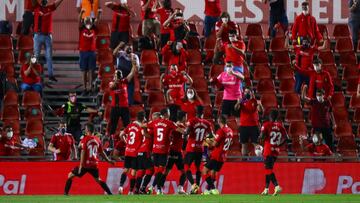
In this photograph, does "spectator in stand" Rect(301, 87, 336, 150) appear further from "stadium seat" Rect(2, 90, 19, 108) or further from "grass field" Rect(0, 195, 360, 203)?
"stadium seat" Rect(2, 90, 19, 108)

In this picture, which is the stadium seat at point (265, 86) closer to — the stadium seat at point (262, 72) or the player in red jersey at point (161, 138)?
the stadium seat at point (262, 72)

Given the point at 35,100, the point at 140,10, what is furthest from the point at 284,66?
the point at 35,100

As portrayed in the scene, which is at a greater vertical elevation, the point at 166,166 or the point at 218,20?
the point at 218,20

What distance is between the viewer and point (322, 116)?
112 ft

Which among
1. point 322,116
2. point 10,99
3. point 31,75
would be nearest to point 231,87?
point 322,116

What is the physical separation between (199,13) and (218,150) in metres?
8.05

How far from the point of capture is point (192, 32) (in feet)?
120

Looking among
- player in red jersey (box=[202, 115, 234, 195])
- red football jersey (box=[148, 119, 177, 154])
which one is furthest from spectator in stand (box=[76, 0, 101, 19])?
player in red jersey (box=[202, 115, 234, 195])

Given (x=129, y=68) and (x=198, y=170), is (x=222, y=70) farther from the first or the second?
(x=198, y=170)

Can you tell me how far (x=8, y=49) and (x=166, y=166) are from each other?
660cm

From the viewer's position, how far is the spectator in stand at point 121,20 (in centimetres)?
3538

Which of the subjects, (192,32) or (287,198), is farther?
(192,32)

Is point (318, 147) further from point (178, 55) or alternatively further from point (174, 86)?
point (178, 55)

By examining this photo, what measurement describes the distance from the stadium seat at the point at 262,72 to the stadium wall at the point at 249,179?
4.01 meters
